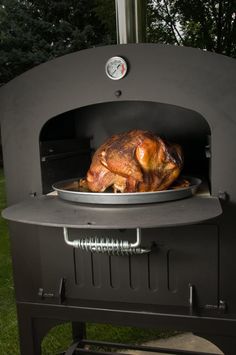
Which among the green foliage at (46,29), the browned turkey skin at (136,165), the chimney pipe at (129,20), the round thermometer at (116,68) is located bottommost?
the browned turkey skin at (136,165)

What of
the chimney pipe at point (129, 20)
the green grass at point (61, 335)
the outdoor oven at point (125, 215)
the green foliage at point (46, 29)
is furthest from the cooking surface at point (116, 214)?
the green foliage at point (46, 29)

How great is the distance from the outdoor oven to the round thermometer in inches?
0.6

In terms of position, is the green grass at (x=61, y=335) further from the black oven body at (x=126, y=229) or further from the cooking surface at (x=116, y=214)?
the cooking surface at (x=116, y=214)

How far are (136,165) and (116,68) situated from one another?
290mm

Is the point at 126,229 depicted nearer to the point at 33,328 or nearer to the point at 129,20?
the point at 33,328

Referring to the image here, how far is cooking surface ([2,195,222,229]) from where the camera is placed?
0.80 meters

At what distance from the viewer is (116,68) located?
3.49 feet

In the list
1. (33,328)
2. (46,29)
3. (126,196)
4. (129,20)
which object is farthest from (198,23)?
(33,328)

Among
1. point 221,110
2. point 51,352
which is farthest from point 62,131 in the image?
point 51,352

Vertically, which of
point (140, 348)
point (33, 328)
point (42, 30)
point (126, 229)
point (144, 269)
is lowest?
point (140, 348)

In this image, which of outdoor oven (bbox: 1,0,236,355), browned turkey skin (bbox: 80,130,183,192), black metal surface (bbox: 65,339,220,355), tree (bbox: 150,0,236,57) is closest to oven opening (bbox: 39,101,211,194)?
outdoor oven (bbox: 1,0,236,355)

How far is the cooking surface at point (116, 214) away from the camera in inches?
31.6

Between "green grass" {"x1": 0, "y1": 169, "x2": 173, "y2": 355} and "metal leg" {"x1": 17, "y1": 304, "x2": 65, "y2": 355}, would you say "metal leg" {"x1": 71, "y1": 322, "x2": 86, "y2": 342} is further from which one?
"metal leg" {"x1": 17, "y1": 304, "x2": 65, "y2": 355}

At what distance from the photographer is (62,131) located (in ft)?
4.51
